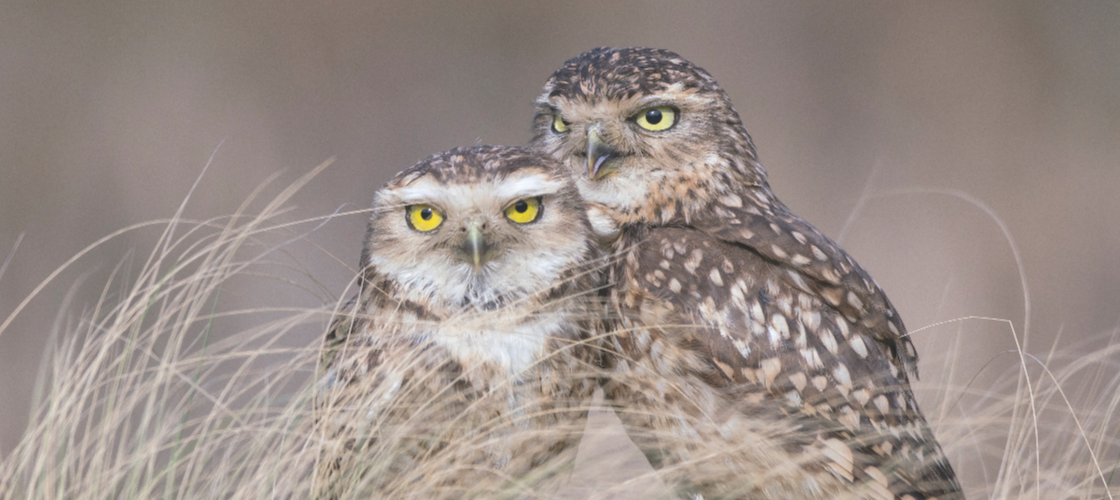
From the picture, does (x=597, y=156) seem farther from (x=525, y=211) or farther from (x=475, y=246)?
(x=475, y=246)

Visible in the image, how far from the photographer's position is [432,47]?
5.53 m

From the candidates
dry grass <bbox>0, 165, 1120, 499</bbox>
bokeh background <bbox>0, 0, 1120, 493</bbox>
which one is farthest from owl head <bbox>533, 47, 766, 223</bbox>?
bokeh background <bbox>0, 0, 1120, 493</bbox>

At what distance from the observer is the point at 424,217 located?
1.85 meters

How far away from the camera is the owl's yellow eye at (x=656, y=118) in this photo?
209cm

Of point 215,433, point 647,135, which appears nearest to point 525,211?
point 647,135

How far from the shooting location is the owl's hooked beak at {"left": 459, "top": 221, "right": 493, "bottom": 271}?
5.68 ft

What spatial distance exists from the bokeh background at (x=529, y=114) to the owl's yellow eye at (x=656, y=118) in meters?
3.29

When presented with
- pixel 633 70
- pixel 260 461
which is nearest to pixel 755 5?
pixel 633 70

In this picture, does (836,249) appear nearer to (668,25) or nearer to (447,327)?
(447,327)

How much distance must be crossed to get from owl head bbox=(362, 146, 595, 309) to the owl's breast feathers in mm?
203

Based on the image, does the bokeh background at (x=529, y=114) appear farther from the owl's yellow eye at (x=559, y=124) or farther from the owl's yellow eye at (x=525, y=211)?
the owl's yellow eye at (x=525, y=211)

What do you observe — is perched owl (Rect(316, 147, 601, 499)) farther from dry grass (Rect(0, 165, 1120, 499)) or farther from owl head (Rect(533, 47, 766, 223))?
owl head (Rect(533, 47, 766, 223))

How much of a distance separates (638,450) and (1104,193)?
15.1ft

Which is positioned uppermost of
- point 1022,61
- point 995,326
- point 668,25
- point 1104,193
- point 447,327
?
point 668,25
